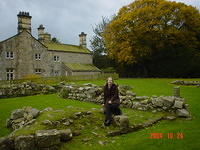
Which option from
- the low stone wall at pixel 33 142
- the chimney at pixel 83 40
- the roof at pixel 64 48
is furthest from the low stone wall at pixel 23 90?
the chimney at pixel 83 40

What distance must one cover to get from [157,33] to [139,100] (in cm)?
3330

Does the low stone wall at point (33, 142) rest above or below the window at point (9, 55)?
below

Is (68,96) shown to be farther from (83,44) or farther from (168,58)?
(83,44)

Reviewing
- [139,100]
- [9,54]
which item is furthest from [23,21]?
[139,100]

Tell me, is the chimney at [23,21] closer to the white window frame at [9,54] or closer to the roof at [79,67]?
the white window frame at [9,54]

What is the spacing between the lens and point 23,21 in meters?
49.0

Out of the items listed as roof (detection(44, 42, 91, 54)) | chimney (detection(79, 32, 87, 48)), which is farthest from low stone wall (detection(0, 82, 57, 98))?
chimney (detection(79, 32, 87, 48))

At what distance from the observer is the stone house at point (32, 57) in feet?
154

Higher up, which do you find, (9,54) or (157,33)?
(157,33)

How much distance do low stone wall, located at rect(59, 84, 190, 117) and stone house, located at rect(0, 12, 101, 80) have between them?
92.5ft

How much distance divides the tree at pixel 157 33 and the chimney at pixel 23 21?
54.7 ft

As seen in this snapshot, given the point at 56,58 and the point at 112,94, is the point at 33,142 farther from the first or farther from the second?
the point at 56,58

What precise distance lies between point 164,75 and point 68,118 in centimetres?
4444
